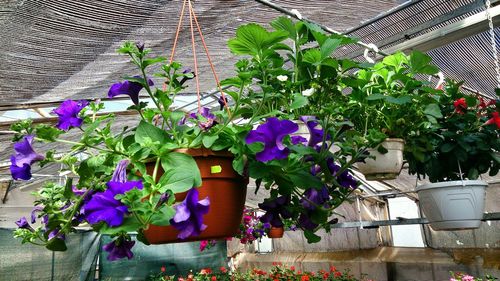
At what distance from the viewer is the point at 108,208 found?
60 cm

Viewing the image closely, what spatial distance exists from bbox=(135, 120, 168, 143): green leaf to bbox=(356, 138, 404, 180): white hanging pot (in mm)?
700

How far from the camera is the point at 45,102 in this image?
309cm

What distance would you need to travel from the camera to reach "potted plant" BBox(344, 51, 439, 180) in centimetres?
116

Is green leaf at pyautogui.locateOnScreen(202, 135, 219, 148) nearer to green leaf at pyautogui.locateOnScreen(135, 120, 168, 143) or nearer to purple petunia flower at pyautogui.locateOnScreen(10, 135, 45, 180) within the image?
green leaf at pyautogui.locateOnScreen(135, 120, 168, 143)

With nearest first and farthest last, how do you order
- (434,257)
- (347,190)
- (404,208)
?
1. (347,190)
2. (434,257)
3. (404,208)

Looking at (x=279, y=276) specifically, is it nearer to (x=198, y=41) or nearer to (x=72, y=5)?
(x=198, y=41)

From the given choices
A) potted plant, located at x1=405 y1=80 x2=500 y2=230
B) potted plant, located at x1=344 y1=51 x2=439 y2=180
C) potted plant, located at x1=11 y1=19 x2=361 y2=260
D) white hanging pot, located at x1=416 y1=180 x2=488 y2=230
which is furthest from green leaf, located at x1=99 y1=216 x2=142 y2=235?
white hanging pot, located at x1=416 y1=180 x2=488 y2=230

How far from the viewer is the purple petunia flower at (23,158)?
2.55 feet

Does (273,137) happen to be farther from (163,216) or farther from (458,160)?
(458,160)

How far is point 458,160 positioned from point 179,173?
128cm

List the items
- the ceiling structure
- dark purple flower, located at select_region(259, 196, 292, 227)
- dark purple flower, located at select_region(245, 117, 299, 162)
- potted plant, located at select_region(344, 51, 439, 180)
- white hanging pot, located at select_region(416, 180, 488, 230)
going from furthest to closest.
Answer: the ceiling structure
white hanging pot, located at select_region(416, 180, 488, 230)
potted plant, located at select_region(344, 51, 439, 180)
dark purple flower, located at select_region(259, 196, 292, 227)
dark purple flower, located at select_region(245, 117, 299, 162)

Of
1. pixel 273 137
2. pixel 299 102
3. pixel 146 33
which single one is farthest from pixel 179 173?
pixel 146 33

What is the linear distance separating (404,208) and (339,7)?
653 centimetres

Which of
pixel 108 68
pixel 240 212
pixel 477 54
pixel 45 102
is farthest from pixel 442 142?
pixel 45 102
